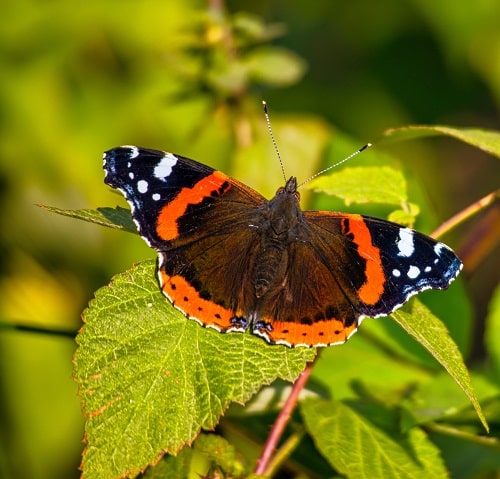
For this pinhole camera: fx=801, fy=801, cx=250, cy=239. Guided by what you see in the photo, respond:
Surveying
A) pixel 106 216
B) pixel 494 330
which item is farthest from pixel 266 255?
pixel 494 330

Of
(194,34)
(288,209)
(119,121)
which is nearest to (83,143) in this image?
(119,121)

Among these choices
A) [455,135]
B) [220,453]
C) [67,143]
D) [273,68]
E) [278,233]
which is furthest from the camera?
[67,143]

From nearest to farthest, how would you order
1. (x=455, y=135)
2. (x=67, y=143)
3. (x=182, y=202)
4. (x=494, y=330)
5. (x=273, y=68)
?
(x=455, y=135)
(x=182, y=202)
(x=494, y=330)
(x=273, y=68)
(x=67, y=143)

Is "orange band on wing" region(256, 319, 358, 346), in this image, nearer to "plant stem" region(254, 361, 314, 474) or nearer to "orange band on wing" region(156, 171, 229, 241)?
"plant stem" region(254, 361, 314, 474)

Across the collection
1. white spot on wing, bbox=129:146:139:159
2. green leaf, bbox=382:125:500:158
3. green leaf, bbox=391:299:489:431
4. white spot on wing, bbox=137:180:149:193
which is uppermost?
green leaf, bbox=382:125:500:158

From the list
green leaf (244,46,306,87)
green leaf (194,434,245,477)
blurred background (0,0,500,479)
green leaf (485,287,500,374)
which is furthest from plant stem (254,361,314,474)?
blurred background (0,0,500,479)

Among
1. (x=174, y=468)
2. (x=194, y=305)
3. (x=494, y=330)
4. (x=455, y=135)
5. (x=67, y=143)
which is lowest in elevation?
(x=67, y=143)

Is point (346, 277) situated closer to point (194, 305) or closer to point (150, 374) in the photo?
point (194, 305)
